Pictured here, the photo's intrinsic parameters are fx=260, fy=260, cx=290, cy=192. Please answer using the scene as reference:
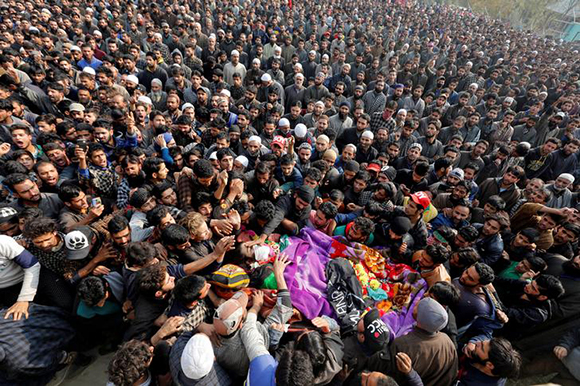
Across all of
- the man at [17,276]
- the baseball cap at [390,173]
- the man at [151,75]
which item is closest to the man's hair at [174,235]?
the man at [17,276]

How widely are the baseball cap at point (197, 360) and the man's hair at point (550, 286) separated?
3.74 metres

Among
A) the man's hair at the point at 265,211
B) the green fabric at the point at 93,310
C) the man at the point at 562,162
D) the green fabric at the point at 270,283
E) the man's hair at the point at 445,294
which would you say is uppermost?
the man at the point at 562,162

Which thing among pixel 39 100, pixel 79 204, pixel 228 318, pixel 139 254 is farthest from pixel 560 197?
pixel 39 100

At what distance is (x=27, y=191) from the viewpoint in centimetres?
331

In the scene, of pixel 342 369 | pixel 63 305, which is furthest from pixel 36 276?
pixel 342 369

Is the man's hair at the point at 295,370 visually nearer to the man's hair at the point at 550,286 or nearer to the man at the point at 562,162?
the man's hair at the point at 550,286

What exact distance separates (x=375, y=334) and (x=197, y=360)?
5.04 feet

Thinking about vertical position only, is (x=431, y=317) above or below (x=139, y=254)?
above

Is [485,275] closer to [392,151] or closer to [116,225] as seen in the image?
[392,151]

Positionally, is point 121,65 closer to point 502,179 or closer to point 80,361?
point 80,361

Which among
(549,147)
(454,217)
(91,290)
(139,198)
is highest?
(549,147)

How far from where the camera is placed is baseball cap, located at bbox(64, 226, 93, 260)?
9.27ft

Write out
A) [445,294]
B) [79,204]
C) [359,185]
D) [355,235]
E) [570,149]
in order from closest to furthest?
[445,294]
[79,204]
[355,235]
[359,185]
[570,149]

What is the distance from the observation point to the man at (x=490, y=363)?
222 cm
